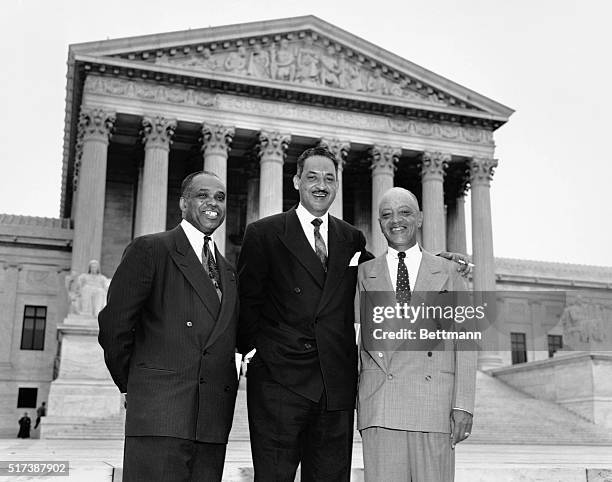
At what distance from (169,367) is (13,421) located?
125 feet

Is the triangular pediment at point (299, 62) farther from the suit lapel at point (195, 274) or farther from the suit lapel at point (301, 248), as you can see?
the suit lapel at point (195, 274)

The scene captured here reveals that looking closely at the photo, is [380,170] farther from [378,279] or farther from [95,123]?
[378,279]

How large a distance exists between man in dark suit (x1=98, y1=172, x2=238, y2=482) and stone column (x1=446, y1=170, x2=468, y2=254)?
41.9 metres

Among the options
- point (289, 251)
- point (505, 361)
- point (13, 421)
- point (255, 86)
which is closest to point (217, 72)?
point (255, 86)

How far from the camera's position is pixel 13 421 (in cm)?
3997

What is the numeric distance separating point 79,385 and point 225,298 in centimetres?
2418

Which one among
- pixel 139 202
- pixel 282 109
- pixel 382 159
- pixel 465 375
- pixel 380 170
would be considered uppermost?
pixel 282 109

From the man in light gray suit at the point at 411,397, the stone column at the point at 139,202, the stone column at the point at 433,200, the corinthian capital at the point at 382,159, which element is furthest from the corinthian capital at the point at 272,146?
the man in light gray suit at the point at 411,397

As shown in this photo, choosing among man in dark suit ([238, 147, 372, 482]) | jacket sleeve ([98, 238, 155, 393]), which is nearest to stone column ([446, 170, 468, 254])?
man in dark suit ([238, 147, 372, 482])

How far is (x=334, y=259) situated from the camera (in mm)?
6512

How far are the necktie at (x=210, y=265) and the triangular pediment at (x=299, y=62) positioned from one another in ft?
110

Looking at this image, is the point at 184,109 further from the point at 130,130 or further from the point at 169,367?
the point at 169,367

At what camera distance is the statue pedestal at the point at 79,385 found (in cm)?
2766

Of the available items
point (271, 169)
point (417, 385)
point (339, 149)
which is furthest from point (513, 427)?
point (417, 385)
